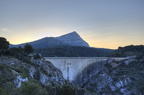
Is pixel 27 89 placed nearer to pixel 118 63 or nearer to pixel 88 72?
pixel 88 72

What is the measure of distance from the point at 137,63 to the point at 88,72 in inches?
1056

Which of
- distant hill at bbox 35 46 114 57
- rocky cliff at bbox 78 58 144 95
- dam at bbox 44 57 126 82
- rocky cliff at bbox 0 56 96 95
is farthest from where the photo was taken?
distant hill at bbox 35 46 114 57

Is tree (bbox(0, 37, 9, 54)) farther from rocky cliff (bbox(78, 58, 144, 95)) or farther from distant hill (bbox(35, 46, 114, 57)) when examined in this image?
distant hill (bbox(35, 46, 114, 57))

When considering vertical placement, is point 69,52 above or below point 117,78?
above

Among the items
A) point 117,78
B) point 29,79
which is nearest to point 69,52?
point 117,78

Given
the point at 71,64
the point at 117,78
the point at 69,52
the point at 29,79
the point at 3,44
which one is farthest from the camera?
the point at 69,52

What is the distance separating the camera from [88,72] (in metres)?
64.8

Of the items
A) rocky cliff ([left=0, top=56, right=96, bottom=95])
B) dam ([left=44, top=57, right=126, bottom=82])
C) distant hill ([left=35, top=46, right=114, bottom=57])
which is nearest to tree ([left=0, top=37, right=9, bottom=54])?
rocky cliff ([left=0, top=56, right=96, bottom=95])

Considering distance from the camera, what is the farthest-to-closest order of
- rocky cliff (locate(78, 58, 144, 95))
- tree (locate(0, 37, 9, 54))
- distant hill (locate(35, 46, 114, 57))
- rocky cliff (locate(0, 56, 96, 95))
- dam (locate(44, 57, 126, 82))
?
distant hill (locate(35, 46, 114, 57))
rocky cliff (locate(78, 58, 144, 95))
dam (locate(44, 57, 126, 82))
tree (locate(0, 37, 9, 54))
rocky cliff (locate(0, 56, 96, 95))

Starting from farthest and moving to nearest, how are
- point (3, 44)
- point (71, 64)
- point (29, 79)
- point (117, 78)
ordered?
point (117, 78)
point (71, 64)
point (3, 44)
point (29, 79)

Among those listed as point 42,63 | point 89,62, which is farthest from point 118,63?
point 42,63

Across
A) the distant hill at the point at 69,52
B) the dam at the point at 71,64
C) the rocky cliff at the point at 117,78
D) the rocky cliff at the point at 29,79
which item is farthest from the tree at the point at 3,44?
the distant hill at the point at 69,52

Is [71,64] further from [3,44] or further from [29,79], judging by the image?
[29,79]

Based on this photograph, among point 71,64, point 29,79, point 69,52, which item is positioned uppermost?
point 69,52
